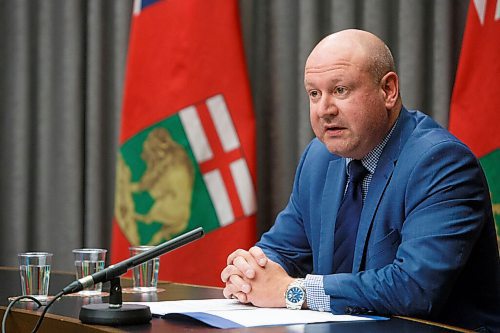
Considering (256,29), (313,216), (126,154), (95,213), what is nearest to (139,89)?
(126,154)

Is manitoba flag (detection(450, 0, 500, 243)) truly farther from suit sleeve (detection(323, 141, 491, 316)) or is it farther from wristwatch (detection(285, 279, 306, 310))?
wristwatch (detection(285, 279, 306, 310))

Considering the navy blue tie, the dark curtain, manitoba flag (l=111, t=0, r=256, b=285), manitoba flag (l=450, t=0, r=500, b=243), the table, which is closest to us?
the table

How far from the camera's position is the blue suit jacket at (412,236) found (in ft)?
6.75

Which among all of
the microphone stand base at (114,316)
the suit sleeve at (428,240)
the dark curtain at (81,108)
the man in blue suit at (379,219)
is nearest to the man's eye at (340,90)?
the man in blue suit at (379,219)

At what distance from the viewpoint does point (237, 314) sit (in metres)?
1.99

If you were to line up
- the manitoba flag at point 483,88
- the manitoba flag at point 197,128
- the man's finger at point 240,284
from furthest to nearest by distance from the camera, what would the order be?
1. the manitoba flag at point 197,128
2. the manitoba flag at point 483,88
3. the man's finger at point 240,284

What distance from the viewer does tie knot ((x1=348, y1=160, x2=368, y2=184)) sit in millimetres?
2443

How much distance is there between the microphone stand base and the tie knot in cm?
82

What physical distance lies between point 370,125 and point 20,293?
41.5 inches

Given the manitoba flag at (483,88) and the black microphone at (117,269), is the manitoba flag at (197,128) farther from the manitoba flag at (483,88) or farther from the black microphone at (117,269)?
the black microphone at (117,269)

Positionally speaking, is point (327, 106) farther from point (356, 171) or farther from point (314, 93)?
point (356, 171)

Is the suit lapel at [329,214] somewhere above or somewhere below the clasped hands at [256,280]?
above

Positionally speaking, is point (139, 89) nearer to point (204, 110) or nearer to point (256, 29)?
point (204, 110)

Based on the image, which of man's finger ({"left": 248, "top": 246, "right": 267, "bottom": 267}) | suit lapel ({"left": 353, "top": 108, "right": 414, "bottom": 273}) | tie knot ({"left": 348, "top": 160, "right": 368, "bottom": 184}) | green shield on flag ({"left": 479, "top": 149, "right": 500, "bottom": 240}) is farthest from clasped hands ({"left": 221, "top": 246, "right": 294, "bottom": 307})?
green shield on flag ({"left": 479, "top": 149, "right": 500, "bottom": 240})
